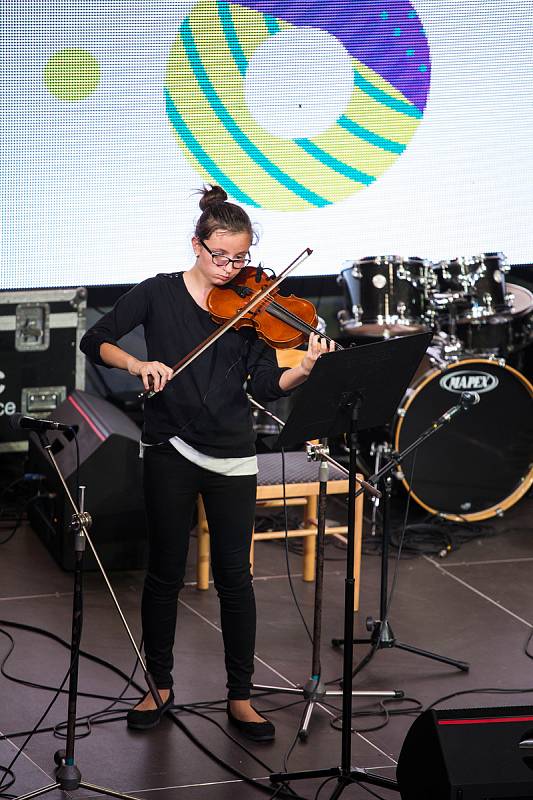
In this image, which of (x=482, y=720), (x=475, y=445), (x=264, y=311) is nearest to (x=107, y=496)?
(x=264, y=311)

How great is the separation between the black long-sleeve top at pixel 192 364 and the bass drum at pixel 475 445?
2.31 m

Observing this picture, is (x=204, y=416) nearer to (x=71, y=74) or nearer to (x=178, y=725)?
(x=178, y=725)

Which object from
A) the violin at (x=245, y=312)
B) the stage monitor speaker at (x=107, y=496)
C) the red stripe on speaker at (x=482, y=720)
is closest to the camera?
the red stripe on speaker at (x=482, y=720)

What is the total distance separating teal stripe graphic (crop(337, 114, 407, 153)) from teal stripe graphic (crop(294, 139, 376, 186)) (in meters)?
0.16

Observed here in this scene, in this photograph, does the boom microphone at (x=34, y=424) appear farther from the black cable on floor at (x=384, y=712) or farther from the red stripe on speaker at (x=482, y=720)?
the black cable on floor at (x=384, y=712)

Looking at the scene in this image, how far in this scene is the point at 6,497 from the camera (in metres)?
5.80

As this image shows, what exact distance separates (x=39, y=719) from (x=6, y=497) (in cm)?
242

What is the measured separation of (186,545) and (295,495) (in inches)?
48.4

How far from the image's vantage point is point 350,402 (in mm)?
2922

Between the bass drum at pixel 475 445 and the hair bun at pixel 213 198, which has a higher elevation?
the hair bun at pixel 213 198

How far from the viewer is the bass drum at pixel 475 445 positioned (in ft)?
18.1

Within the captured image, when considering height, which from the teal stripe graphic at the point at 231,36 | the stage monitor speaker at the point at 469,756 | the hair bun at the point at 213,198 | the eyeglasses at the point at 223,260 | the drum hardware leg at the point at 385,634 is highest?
the teal stripe graphic at the point at 231,36

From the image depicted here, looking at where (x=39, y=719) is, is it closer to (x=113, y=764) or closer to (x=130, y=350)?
(x=113, y=764)

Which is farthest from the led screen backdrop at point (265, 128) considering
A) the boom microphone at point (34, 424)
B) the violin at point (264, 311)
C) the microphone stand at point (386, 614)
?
the boom microphone at point (34, 424)
